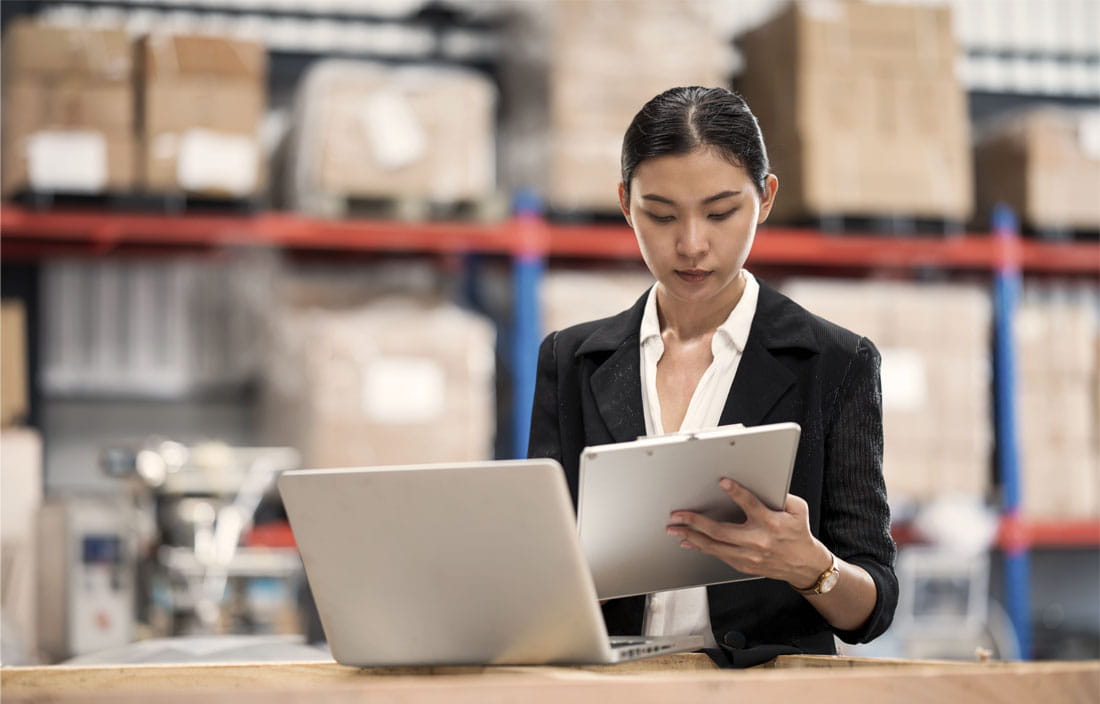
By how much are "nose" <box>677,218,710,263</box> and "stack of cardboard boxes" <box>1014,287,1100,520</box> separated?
4.69 m

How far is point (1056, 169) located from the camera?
6.30m

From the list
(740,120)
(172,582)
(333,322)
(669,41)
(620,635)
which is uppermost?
(669,41)

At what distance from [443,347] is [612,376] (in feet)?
11.2

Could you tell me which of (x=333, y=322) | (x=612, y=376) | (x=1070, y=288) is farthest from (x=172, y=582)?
(x=1070, y=288)

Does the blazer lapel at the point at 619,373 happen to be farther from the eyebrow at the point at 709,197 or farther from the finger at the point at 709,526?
the finger at the point at 709,526

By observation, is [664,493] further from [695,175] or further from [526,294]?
[526,294]

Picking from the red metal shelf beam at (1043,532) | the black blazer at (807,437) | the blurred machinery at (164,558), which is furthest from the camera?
the red metal shelf beam at (1043,532)

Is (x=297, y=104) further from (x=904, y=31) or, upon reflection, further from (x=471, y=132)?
(x=904, y=31)

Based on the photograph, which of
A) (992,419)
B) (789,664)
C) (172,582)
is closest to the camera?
(789,664)

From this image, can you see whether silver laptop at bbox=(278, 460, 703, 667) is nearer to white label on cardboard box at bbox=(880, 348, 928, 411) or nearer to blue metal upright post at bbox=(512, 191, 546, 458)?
blue metal upright post at bbox=(512, 191, 546, 458)

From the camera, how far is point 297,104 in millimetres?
5859

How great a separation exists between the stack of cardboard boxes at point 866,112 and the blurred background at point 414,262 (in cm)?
1

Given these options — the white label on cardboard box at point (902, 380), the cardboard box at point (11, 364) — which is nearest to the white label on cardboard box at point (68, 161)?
the cardboard box at point (11, 364)

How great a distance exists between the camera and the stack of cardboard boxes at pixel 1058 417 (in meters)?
6.24
